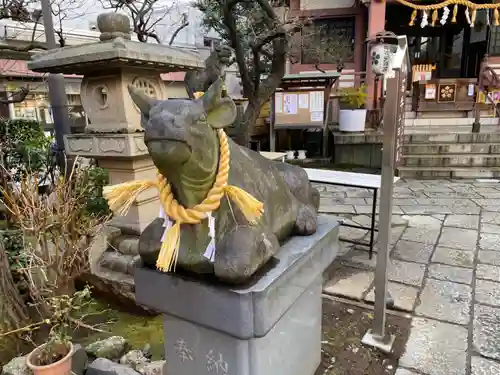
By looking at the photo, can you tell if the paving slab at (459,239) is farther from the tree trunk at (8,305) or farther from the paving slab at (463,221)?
the tree trunk at (8,305)

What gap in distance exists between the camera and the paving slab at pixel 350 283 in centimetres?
358

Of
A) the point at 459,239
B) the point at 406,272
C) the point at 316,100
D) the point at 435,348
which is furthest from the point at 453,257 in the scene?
the point at 316,100

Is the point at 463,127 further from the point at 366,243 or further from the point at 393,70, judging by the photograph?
the point at 393,70

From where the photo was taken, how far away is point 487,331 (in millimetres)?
2930

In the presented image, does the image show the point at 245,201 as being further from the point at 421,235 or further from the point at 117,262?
the point at 421,235

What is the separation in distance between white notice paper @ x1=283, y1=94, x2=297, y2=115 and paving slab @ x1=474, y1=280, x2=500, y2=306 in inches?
286

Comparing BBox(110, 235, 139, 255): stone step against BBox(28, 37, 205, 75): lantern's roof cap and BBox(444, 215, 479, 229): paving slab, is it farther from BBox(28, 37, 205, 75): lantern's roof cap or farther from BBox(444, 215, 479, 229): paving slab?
BBox(444, 215, 479, 229): paving slab

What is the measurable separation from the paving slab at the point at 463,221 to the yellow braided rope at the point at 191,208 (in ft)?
15.7

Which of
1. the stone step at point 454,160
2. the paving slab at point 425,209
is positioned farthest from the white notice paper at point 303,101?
the paving slab at point 425,209

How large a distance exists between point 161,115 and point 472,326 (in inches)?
121

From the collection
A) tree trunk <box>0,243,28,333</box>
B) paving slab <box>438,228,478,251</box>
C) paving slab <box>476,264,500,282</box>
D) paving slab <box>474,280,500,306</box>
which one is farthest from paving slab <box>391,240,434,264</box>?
tree trunk <box>0,243,28,333</box>

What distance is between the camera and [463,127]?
1043 cm

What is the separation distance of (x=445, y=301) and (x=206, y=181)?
291 centimetres

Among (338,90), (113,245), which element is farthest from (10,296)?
(338,90)
